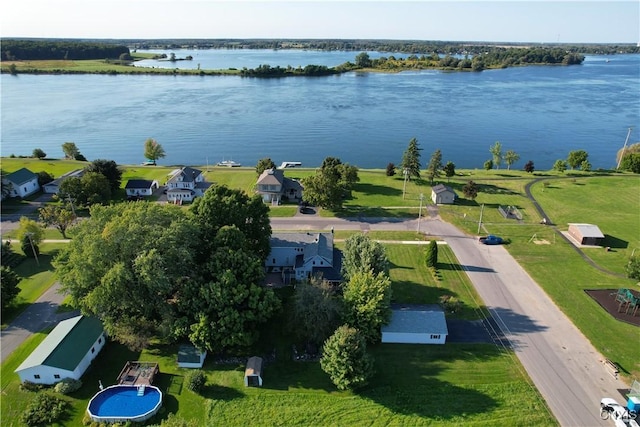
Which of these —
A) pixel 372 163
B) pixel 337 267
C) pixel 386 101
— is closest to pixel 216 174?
pixel 372 163

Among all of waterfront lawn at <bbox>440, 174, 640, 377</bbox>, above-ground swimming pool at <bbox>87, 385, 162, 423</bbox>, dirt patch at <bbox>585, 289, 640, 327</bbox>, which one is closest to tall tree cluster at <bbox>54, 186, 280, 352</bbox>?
above-ground swimming pool at <bbox>87, 385, 162, 423</bbox>

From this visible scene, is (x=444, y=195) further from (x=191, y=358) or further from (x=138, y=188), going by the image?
(x=138, y=188)

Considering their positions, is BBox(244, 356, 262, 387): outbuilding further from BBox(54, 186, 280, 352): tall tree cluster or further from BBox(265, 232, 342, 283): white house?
BBox(265, 232, 342, 283): white house

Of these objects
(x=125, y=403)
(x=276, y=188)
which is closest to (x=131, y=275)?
(x=125, y=403)

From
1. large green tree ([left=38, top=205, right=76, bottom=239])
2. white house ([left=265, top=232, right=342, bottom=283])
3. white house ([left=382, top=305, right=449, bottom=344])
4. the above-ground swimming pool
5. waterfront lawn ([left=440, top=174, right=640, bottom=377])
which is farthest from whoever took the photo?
large green tree ([left=38, top=205, right=76, bottom=239])

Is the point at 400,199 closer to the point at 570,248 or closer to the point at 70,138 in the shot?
the point at 570,248

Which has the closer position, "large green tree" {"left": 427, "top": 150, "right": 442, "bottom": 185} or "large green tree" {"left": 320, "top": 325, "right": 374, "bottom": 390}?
"large green tree" {"left": 320, "top": 325, "right": 374, "bottom": 390}

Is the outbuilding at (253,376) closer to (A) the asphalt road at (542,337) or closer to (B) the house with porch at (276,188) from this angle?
(A) the asphalt road at (542,337)
